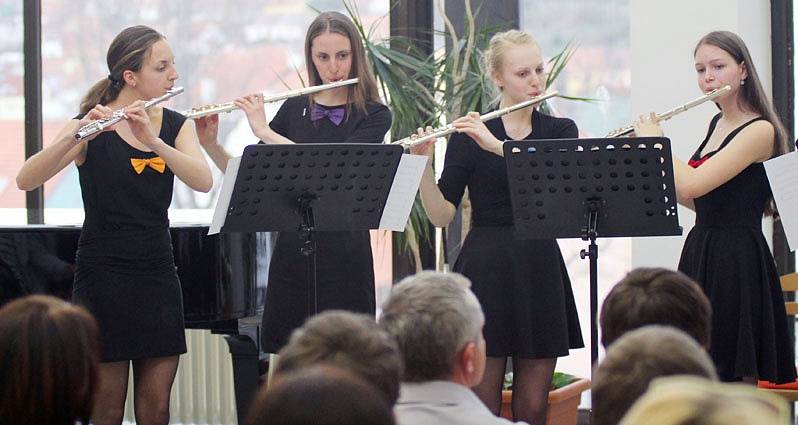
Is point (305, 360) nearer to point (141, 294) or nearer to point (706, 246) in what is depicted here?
point (141, 294)

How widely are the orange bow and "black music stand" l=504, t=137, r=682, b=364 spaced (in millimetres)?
932

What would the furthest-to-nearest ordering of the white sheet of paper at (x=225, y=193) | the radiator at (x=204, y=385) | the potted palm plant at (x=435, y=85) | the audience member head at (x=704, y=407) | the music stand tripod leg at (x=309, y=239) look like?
the radiator at (x=204, y=385), the potted palm plant at (x=435, y=85), the music stand tripod leg at (x=309, y=239), the white sheet of paper at (x=225, y=193), the audience member head at (x=704, y=407)

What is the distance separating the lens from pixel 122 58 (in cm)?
330

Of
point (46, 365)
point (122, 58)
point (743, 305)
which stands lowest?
point (743, 305)

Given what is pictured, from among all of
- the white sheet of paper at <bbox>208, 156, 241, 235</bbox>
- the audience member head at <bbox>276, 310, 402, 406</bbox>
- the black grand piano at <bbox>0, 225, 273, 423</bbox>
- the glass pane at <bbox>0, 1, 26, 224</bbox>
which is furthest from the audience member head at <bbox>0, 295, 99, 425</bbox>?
the glass pane at <bbox>0, 1, 26, 224</bbox>

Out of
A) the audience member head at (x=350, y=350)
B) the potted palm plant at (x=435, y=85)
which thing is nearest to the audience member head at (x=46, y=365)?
the audience member head at (x=350, y=350)

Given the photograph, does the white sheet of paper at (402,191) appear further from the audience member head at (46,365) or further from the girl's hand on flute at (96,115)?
the audience member head at (46,365)

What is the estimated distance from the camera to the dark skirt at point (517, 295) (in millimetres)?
3279

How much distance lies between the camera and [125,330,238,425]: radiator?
5.17 metres

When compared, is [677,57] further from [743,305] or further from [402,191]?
[402,191]

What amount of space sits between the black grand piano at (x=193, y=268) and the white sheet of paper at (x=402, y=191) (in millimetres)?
713

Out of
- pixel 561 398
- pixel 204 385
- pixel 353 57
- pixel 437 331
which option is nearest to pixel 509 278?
pixel 353 57

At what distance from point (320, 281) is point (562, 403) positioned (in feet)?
4.51

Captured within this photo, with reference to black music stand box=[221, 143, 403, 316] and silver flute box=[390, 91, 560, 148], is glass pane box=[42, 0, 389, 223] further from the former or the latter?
black music stand box=[221, 143, 403, 316]
